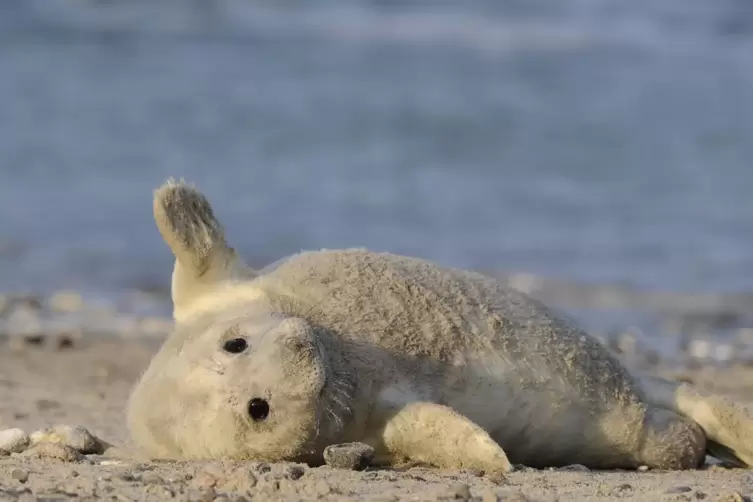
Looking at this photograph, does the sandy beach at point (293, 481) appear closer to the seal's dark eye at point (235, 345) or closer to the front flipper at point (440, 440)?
the front flipper at point (440, 440)

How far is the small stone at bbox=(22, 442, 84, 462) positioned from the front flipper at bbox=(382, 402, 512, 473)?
2.90 feet

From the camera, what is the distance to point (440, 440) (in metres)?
3.65

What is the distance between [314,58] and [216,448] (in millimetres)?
17842

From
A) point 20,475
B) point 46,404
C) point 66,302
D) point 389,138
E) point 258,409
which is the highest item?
point 389,138

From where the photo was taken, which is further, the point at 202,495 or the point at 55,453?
the point at 55,453

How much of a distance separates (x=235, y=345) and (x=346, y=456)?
423 millimetres

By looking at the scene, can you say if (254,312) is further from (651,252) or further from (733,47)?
(733,47)

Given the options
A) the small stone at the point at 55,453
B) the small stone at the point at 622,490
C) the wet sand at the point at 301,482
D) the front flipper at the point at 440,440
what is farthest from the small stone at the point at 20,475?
the small stone at the point at 622,490

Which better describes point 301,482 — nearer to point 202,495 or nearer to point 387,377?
point 202,495

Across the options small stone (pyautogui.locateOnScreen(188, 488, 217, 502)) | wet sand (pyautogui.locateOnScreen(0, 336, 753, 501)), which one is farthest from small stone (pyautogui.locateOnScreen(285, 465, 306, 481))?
small stone (pyautogui.locateOnScreen(188, 488, 217, 502))

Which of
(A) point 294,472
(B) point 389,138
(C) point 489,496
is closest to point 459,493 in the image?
(C) point 489,496

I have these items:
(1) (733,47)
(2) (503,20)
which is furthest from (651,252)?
(2) (503,20)

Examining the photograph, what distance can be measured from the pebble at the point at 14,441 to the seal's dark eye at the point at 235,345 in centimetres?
79

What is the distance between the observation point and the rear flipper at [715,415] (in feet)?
14.3
